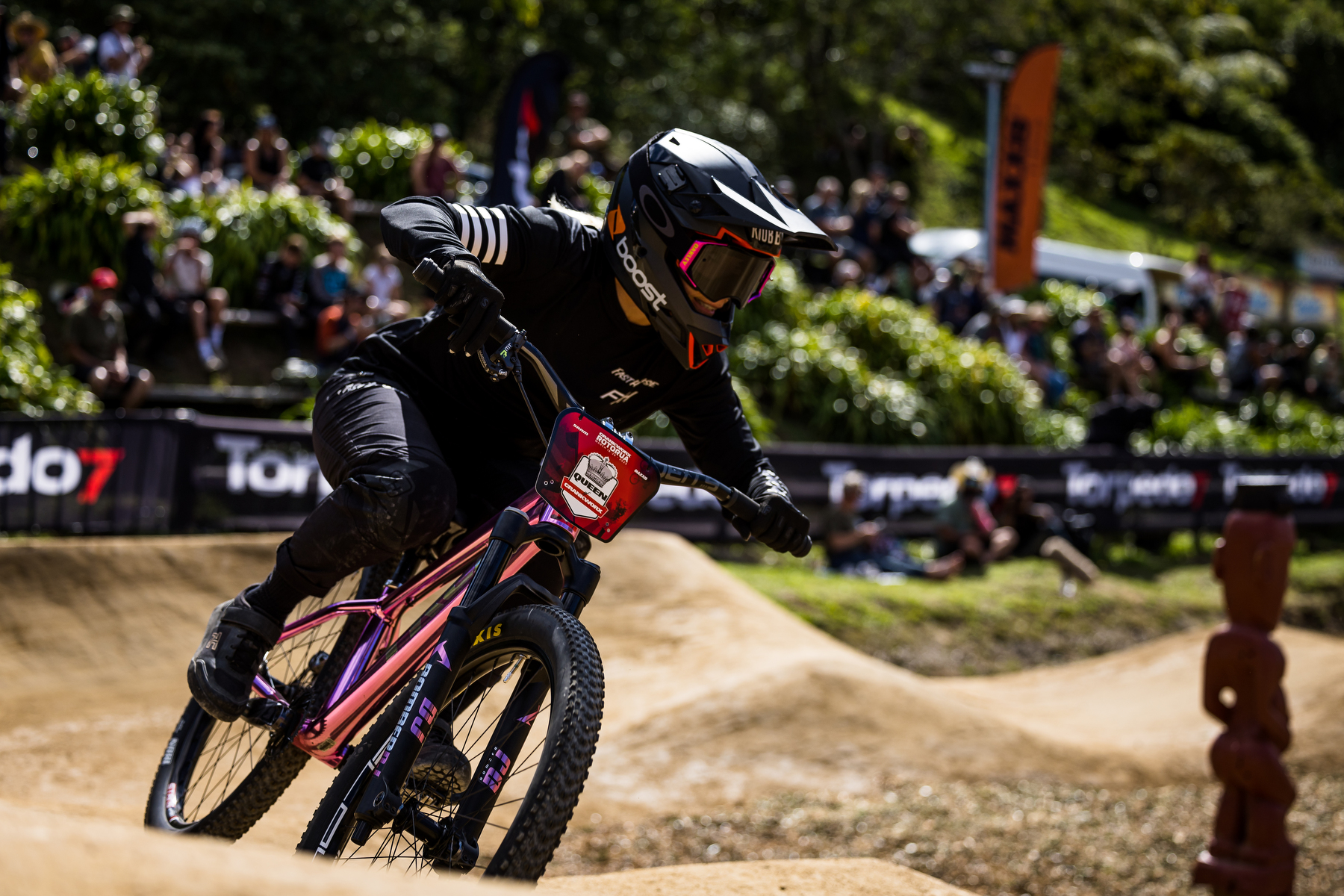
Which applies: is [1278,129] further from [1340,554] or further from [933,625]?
[933,625]

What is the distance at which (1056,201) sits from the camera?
1523 inches

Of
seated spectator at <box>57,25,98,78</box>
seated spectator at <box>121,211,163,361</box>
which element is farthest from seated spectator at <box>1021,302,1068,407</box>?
seated spectator at <box>57,25,98,78</box>

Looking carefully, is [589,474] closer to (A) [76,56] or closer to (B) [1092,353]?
(A) [76,56]

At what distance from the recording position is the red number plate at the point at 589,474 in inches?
119

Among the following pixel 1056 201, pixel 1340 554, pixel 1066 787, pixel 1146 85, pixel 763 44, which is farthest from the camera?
pixel 1056 201

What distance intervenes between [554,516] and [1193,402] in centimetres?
1969

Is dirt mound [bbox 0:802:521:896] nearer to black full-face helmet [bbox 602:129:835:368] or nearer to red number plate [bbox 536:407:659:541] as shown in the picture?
red number plate [bbox 536:407:659:541]

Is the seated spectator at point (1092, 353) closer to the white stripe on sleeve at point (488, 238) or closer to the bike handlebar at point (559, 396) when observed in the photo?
the bike handlebar at point (559, 396)

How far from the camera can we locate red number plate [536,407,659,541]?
9.95ft

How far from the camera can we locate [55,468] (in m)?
8.38

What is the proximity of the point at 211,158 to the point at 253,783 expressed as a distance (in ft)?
39.7

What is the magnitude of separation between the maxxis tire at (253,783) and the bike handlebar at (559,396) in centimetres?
98

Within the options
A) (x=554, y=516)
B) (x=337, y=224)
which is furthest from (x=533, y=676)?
(x=337, y=224)

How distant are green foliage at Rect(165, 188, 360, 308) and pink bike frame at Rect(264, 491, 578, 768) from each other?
33.4ft
